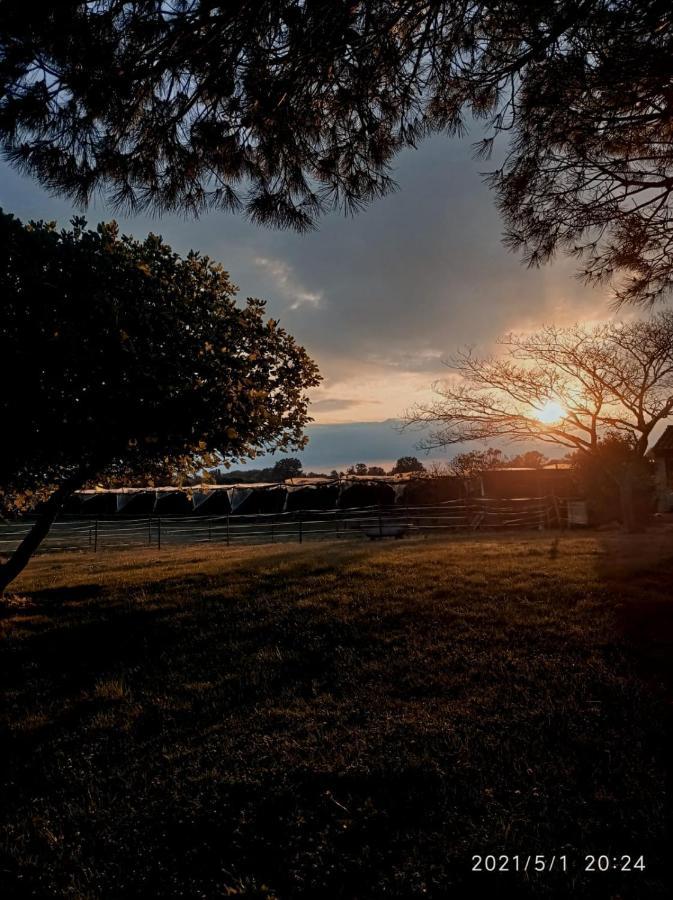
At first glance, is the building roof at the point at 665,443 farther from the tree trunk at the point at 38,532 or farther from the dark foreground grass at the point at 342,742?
the tree trunk at the point at 38,532

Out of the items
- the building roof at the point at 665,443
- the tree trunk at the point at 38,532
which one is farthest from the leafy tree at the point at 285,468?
the tree trunk at the point at 38,532

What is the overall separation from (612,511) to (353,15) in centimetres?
2316

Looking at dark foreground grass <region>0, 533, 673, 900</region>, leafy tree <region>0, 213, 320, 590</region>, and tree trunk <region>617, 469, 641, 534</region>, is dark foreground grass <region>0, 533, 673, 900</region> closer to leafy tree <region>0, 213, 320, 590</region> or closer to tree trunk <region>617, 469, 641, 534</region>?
leafy tree <region>0, 213, 320, 590</region>

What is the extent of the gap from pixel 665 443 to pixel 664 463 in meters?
1.66

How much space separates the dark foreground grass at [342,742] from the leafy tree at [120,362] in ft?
9.33

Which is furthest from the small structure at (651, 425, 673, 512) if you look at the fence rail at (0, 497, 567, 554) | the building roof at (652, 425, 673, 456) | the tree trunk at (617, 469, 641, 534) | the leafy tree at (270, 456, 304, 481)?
the leafy tree at (270, 456, 304, 481)

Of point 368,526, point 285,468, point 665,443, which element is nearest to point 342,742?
point 368,526

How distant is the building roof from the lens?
29.8 meters

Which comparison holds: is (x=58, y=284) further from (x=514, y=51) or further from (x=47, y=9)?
(x=514, y=51)

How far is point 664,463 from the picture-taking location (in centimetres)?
2953

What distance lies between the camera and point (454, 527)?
2298 cm

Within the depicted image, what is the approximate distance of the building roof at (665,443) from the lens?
29.8m

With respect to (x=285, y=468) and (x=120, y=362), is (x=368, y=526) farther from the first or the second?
(x=285, y=468)

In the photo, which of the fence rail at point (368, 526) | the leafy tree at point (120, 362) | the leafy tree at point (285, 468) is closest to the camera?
the leafy tree at point (120, 362)
